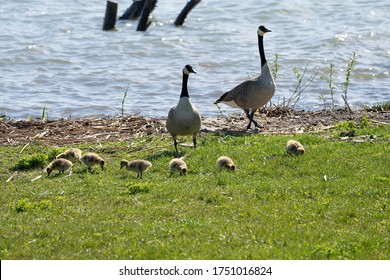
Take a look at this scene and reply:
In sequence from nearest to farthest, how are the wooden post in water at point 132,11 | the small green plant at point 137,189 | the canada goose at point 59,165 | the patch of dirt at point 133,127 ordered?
the small green plant at point 137,189, the canada goose at point 59,165, the patch of dirt at point 133,127, the wooden post in water at point 132,11

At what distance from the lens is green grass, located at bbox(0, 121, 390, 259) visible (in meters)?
8.70

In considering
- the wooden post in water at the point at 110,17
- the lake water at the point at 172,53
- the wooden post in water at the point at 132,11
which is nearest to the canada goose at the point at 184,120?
the lake water at the point at 172,53

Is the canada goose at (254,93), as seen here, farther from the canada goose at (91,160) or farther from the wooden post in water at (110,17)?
the wooden post in water at (110,17)

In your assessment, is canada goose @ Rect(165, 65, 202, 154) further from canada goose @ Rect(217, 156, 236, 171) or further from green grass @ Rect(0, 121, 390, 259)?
canada goose @ Rect(217, 156, 236, 171)

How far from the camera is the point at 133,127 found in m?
16.0

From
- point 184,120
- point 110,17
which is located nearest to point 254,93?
point 184,120

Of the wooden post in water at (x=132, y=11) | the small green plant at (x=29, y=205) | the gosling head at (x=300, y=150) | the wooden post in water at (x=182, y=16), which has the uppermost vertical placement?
the gosling head at (x=300, y=150)

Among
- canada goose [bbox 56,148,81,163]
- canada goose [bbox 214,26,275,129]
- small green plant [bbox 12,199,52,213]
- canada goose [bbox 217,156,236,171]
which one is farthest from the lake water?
small green plant [bbox 12,199,52,213]

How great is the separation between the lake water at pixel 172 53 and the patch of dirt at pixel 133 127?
9.81 ft

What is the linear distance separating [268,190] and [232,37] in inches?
742

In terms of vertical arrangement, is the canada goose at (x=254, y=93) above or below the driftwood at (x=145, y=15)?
above

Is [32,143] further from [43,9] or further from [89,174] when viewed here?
[43,9]

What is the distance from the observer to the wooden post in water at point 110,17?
28.6m
